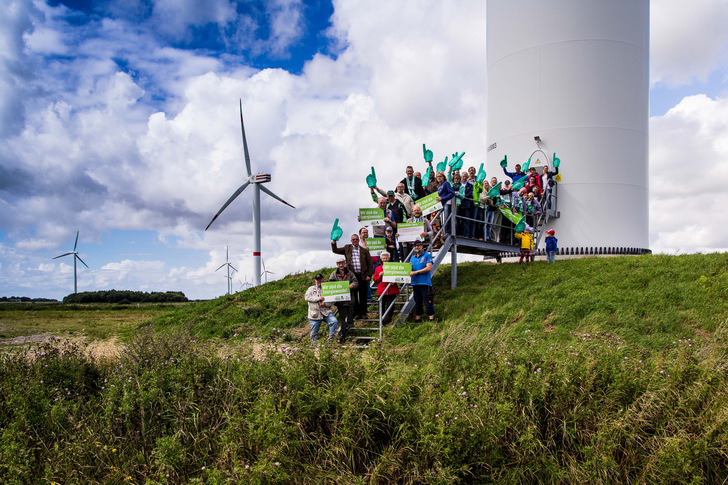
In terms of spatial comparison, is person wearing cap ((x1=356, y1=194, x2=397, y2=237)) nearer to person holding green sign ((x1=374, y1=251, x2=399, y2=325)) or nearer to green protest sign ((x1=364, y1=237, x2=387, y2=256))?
green protest sign ((x1=364, y1=237, x2=387, y2=256))

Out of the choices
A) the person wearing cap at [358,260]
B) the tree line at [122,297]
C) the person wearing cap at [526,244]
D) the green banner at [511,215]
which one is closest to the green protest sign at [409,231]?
the person wearing cap at [358,260]

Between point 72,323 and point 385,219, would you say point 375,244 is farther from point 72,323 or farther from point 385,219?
point 72,323

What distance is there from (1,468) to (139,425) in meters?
1.42

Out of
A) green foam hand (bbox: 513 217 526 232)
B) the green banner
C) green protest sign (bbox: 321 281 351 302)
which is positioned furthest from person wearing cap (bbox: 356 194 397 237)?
green foam hand (bbox: 513 217 526 232)

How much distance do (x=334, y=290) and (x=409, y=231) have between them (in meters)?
3.11

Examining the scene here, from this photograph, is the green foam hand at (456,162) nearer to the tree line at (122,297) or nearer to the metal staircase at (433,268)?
the metal staircase at (433,268)

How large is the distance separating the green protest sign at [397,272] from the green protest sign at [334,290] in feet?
3.40

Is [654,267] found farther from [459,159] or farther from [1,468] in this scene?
[1,468]

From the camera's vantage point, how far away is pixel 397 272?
12.2 m

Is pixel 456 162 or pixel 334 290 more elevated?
pixel 456 162

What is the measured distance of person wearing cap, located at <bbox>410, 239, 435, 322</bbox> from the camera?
12.4m

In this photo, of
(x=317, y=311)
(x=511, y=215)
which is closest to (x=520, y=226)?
(x=511, y=215)

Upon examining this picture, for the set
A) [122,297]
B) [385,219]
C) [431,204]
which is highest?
[431,204]

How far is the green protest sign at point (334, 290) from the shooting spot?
458 inches
